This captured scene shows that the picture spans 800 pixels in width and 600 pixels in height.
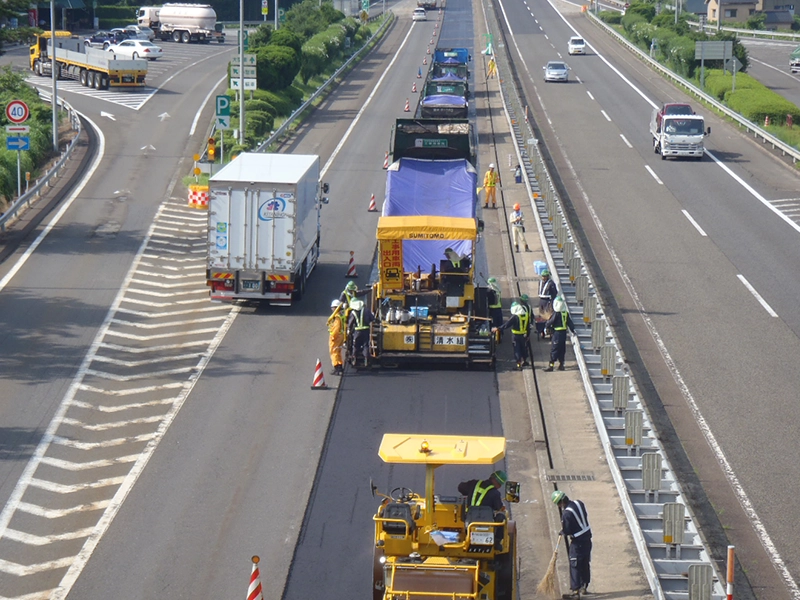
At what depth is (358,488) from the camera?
1692 cm

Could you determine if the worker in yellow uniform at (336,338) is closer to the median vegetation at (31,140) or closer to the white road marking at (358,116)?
the median vegetation at (31,140)

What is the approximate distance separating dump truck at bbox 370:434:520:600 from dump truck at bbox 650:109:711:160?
3548 cm

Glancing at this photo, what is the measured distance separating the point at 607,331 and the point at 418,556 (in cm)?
1189

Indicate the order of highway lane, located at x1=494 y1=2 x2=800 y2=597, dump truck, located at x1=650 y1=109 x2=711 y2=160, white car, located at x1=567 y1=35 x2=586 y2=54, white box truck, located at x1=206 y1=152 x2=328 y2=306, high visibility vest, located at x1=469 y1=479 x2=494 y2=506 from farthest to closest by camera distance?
1. white car, located at x1=567 y1=35 x2=586 y2=54
2. dump truck, located at x1=650 y1=109 x2=711 y2=160
3. white box truck, located at x1=206 y1=152 x2=328 y2=306
4. highway lane, located at x1=494 y1=2 x2=800 y2=597
5. high visibility vest, located at x1=469 y1=479 x2=494 y2=506

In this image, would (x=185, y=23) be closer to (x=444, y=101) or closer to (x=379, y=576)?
(x=444, y=101)

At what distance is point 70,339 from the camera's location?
24297mm

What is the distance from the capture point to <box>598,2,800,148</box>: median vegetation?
178ft

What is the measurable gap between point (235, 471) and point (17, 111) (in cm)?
2078

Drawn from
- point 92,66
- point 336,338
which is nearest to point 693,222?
point 336,338

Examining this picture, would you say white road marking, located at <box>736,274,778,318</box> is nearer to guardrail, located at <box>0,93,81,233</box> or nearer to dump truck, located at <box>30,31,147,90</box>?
guardrail, located at <box>0,93,81,233</box>

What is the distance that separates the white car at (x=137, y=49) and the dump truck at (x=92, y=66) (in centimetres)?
748

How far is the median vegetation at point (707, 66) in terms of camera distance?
2140 inches

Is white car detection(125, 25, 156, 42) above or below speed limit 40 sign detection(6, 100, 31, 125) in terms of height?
below

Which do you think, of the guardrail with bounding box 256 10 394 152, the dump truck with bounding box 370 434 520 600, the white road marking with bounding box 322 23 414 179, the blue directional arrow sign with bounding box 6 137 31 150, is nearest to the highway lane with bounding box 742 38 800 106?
the white road marking with bounding box 322 23 414 179
